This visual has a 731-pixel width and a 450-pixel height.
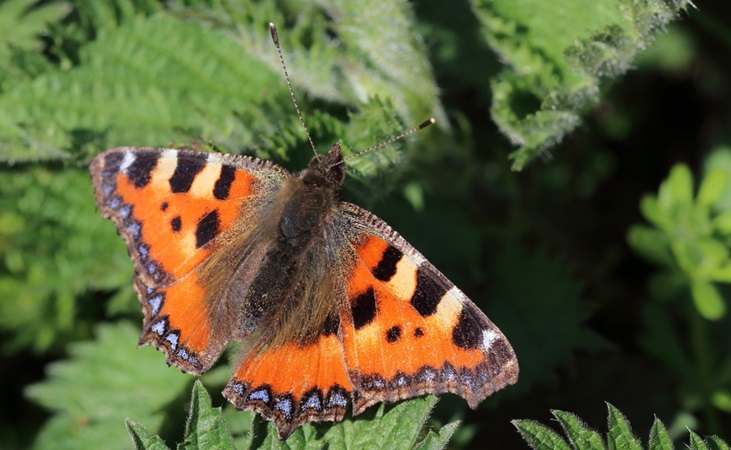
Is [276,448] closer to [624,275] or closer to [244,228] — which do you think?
[244,228]

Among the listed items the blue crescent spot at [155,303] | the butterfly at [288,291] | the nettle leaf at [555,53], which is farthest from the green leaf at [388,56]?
the blue crescent spot at [155,303]

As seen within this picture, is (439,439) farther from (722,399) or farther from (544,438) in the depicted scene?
(722,399)

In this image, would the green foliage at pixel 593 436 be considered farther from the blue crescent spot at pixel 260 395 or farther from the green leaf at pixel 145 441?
the green leaf at pixel 145 441

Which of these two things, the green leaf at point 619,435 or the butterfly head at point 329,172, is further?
the butterfly head at point 329,172

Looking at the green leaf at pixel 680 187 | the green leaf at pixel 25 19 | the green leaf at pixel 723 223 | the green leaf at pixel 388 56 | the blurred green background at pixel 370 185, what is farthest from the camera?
the green leaf at pixel 25 19

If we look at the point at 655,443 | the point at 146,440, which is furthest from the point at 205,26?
the point at 655,443

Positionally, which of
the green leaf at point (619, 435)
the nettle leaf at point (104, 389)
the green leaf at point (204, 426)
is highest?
the green leaf at point (619, 435)

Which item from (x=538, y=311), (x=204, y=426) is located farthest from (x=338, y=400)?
(x=538, y=311)
